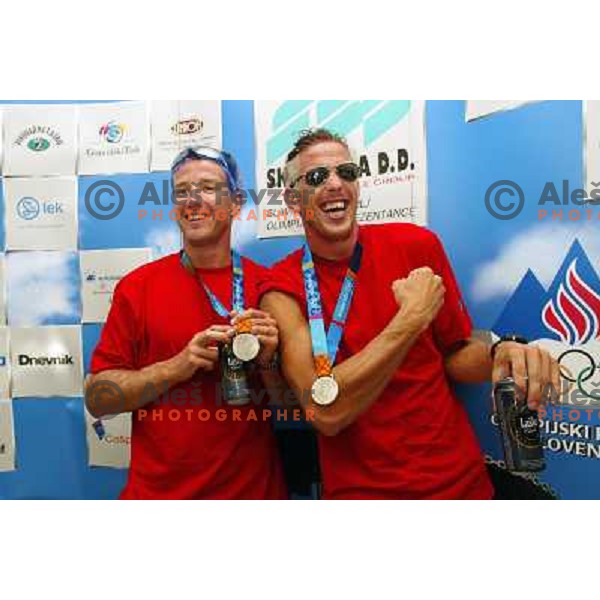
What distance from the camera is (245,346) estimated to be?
5.63 feet

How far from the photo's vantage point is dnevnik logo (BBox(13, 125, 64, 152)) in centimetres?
195

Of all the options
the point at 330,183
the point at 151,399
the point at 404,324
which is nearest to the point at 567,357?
the point at 404,324

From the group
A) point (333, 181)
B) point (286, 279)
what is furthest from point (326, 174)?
point (286, 279)

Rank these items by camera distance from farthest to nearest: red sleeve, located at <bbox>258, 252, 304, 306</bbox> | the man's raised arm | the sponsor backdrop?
the sponsor backdrop, red sleeve, located at <bbox>258, 252, 304, 306</bbox>, the man's raised arm

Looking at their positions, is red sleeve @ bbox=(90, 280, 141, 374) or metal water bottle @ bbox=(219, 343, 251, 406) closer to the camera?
metal water bottle @ bbox=(219, 343, 251, 406)

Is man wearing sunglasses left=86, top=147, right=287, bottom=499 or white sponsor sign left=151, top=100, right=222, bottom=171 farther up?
white sponsor sign left=151, top=100, right=222, bottom=171

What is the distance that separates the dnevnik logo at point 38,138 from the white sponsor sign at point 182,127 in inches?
12.6

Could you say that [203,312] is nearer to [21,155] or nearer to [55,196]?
[55,196]

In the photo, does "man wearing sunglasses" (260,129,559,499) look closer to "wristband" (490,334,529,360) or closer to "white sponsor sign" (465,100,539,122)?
"wristband" (490,334,529,360)

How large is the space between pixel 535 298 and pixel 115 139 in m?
1.45

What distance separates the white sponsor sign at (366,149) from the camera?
191 centimetres

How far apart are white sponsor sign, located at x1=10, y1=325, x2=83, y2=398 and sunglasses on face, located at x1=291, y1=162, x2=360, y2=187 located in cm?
91

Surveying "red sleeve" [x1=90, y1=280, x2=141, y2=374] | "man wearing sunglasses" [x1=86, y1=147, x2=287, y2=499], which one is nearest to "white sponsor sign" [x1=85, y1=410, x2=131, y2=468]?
"man wearing sunglasses" [x1=86, y1=147, x2=287, y2=499]

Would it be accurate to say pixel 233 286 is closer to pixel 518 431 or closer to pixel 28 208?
pixel 28 208
